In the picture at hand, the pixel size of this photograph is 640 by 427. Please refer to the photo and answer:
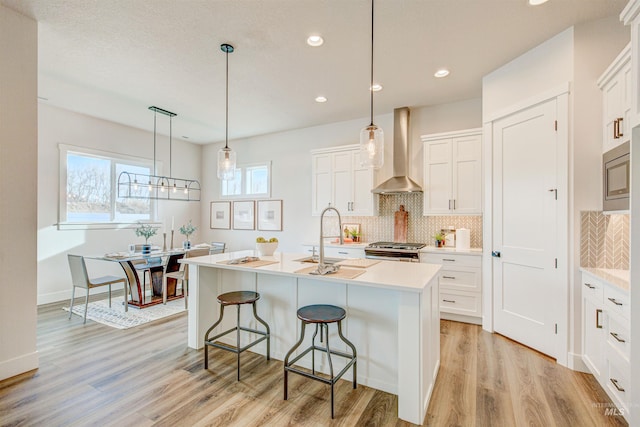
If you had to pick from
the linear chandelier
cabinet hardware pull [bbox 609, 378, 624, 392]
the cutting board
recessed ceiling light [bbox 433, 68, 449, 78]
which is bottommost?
cabinet hardware pull [bbox 609, 378, 624, 392]

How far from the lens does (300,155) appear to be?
230 inches

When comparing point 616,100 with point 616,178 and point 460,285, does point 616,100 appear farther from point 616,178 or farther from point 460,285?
point 460,285

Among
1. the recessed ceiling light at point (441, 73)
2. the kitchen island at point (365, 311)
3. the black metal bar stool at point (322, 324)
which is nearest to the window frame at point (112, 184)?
the kitchen island at point (365, 311)

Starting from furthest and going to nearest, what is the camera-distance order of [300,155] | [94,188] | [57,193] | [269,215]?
[269,215] → [300,155] → [94,188] → [57,193]

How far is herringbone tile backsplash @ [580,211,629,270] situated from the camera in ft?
8.37

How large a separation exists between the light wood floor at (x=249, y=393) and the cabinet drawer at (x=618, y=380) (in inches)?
5.2

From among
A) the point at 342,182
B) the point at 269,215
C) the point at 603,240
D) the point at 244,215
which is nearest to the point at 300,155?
the point at 342,182

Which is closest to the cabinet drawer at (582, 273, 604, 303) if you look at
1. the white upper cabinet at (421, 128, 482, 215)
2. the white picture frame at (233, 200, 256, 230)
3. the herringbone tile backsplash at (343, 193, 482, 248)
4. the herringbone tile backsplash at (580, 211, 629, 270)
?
the herringbone tile backsplash at (580, 211, 629, 270)

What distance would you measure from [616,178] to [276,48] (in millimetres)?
3102

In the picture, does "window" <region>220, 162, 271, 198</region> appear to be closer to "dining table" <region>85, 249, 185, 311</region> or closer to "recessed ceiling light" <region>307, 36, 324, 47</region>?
"dining table" <region>85, 249, 185, 311</region>

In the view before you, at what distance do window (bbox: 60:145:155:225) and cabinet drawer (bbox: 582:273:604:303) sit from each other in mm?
6645

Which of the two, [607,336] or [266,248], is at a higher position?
[266,248]

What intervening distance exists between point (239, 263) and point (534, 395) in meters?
2.56

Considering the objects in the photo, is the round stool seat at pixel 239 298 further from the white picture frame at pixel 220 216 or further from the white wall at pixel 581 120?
the white picture frame at pixel 220 216
